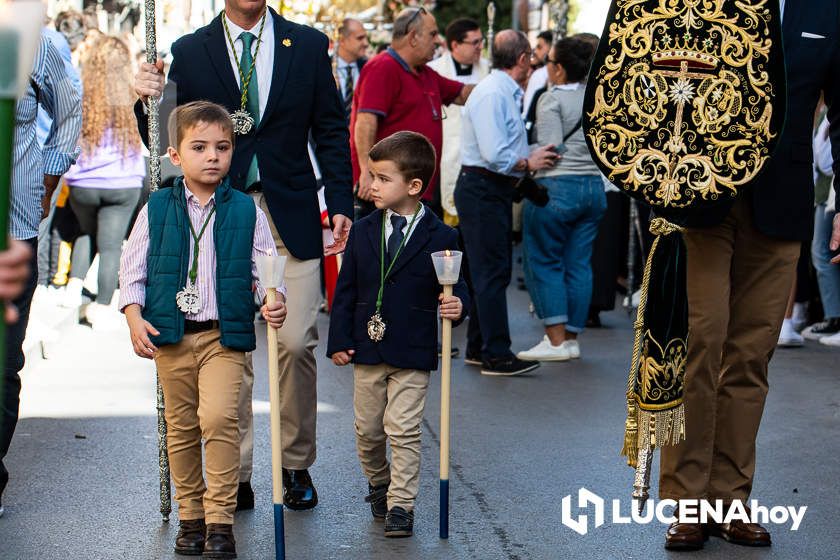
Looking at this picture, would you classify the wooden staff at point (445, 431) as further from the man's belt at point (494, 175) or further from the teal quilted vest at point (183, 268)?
the man's belt at point (494, 175)

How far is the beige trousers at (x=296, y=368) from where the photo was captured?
567 centimetres

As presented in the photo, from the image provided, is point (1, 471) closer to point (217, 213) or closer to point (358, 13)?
point (217, 213)

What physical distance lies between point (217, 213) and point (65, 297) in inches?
291

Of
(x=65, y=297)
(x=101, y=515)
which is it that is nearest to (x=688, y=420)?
(x=101, y=515)

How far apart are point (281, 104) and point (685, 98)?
1600 mm

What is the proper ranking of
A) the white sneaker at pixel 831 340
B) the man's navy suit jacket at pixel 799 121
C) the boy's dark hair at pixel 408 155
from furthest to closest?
the white sneaker at pixel 831 340 → the boy's dark hair at pixel 408 155 → the man's navy suit jacket at pixel 799 121

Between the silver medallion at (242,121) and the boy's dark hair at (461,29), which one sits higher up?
the boy's dark hair at (461,29)

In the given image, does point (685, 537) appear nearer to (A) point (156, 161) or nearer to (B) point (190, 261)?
(B) point (190, 261)

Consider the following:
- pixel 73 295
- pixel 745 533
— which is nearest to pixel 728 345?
pixel 745 533

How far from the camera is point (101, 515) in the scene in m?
5.61

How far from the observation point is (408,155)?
5.53 m

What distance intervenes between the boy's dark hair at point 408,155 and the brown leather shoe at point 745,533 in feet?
5.54

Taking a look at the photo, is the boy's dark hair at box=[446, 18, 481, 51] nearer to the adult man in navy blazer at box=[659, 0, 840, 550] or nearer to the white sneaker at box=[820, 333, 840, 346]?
the white sneaker at box=[820, 333, 840, 346]

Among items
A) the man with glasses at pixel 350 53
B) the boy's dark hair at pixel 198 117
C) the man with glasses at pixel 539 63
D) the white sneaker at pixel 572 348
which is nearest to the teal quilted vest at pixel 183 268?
the boy's dark hair at pixel 198 117
